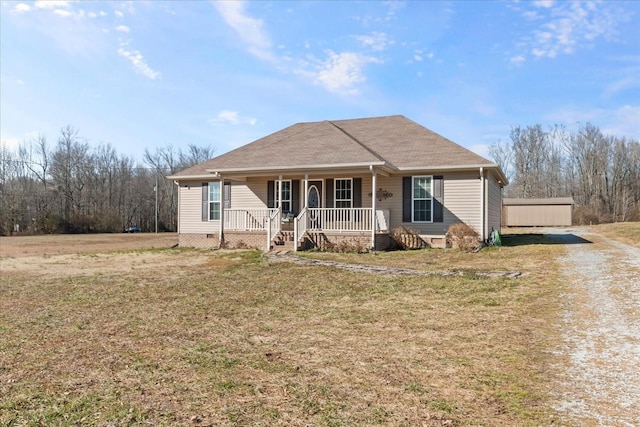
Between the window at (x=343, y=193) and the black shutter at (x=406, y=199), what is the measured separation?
2.03m

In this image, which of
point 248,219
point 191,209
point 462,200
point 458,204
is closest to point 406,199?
point 458,204

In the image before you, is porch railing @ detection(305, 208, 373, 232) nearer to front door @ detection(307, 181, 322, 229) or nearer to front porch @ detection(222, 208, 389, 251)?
front porch @ detection(222, 208, 389, 251)

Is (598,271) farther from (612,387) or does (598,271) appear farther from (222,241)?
(222,241)

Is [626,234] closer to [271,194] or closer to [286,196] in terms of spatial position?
[286,196]

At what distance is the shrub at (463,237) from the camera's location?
1441 centimetres

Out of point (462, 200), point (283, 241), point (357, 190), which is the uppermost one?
point (357, 190)

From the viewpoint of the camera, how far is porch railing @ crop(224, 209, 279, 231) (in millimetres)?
17281

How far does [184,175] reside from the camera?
63.8 feet

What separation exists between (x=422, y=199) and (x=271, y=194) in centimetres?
602

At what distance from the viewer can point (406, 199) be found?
16344mm

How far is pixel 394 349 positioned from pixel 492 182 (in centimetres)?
1414

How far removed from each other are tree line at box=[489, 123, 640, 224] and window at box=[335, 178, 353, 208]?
43.9 metres

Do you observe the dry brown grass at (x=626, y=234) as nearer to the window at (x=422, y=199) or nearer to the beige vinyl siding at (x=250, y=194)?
the window at (x=422, y=199)

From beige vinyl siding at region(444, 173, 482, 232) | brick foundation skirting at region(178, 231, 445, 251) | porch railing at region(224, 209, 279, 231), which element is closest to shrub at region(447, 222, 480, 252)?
beige vinyl siding at region(444, 173, 482, 232)
